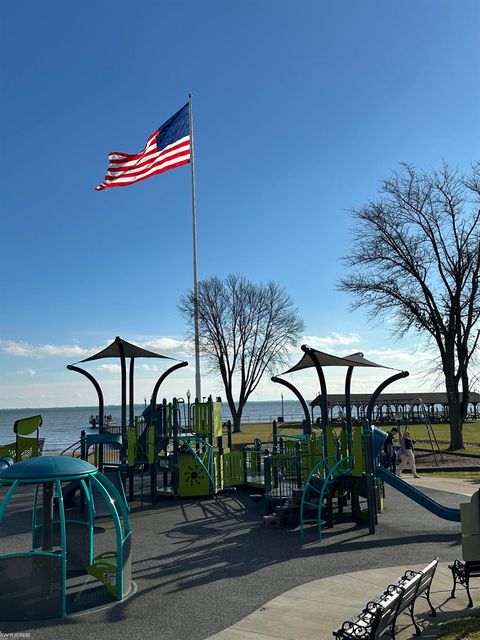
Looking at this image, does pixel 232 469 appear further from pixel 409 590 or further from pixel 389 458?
pixel 409 590

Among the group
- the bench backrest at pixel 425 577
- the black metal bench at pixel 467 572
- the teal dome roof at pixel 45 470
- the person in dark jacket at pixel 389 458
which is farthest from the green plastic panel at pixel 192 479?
the bench backrest at pixel 425 577

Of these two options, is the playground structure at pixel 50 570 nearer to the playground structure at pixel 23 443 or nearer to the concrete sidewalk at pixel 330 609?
the concrete sidewalk at pixel 330 609

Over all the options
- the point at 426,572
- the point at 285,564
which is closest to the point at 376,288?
the point at 285,564

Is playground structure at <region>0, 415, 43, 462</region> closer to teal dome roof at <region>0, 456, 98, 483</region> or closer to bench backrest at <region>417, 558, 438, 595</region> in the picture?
teal dome roof at <region>0, 456, 98, 483</region>

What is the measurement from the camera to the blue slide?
11.5 meters

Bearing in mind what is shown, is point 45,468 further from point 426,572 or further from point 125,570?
point 426,572

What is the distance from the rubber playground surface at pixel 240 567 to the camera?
703cm

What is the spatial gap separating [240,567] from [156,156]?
711 inches

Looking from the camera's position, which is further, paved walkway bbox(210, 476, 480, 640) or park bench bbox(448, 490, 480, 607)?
park bench bbox(448, 490, 480, 607)

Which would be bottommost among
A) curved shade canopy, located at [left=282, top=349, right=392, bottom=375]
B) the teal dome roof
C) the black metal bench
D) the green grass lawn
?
the green grass lawn

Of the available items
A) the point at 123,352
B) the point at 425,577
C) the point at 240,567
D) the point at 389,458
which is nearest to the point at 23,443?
the point at 123,352

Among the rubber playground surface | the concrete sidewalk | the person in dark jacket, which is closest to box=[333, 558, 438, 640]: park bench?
the concrete sidewalk

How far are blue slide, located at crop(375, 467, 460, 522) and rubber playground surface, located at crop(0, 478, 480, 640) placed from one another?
1.48 ft

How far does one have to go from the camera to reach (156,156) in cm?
2353
